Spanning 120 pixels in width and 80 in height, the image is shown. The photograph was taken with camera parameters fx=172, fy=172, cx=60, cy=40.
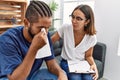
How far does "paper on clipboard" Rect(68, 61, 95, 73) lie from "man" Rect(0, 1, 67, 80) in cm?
53

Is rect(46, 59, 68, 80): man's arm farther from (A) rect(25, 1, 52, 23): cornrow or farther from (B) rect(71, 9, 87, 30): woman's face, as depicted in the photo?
(B) rect(71, 9, 87, 30): woman's face

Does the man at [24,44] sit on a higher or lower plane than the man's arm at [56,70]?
higher

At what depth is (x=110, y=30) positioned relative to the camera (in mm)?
2520

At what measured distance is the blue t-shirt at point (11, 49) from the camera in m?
0.97

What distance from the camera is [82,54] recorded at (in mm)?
1696

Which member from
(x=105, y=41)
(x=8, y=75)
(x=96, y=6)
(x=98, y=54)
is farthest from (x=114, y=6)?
(x=8, y=75)

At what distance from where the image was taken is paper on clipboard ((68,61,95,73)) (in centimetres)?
147

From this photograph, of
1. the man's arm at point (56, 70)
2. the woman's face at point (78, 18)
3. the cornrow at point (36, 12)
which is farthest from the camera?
the woman's face at point (78, 18)

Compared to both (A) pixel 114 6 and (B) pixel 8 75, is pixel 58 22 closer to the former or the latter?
(A) pixel 114 6

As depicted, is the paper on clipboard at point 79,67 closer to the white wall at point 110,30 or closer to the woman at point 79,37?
the woman at point 79,37

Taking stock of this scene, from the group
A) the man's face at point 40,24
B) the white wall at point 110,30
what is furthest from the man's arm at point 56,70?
the white wall at point 110,30

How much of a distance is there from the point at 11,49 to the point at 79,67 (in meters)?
0.71

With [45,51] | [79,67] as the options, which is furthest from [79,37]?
[45,51]

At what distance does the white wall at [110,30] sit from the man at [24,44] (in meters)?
1.63
